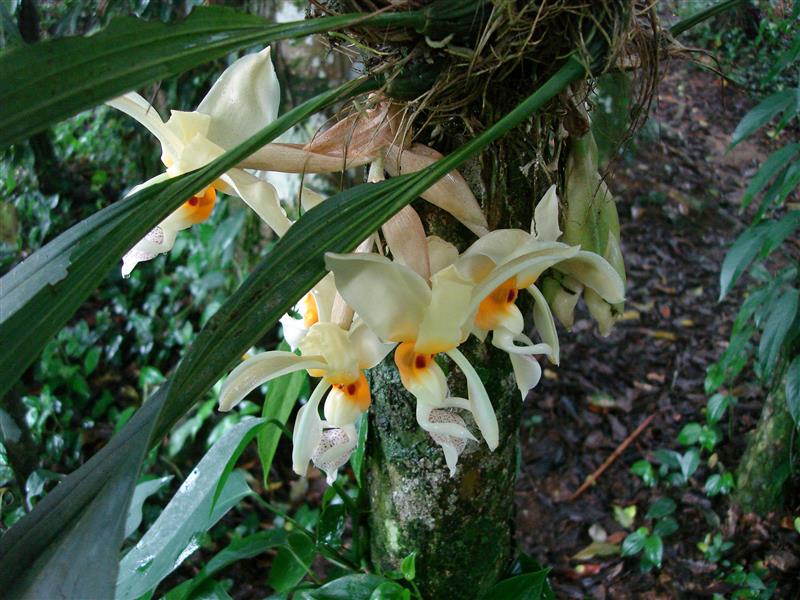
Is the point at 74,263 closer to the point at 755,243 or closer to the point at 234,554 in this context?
the point at 234,554

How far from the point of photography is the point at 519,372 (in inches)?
24.1

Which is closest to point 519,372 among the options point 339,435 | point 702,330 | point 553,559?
point 339,435

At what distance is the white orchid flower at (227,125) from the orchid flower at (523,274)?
0.18m

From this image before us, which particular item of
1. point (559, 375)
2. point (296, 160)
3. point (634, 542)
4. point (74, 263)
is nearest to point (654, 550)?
point (634, 542)

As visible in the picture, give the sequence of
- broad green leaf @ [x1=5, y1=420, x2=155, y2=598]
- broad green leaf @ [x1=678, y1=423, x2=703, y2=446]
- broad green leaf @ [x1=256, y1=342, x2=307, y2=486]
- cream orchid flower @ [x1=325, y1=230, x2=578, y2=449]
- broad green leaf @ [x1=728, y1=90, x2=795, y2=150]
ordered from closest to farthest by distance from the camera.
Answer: broad green leaf @ [x1=5, y1=420, x2=155, y2=598], cream orchid flower @ [x1=325, y1=230, x2=578, y2=449], broad green leaf @ [x1=256, y1=342, x2=307, y2=486], broad green leaf @ [x1=728, y1=90, x2=795, y2=150], broad green leaf @ [x1=678, y1=423, x2=703, y2=446]

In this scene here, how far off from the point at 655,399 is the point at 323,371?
61.2 inches

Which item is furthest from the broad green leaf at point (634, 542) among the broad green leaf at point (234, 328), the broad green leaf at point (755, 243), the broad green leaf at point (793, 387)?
the broad green leaf at point (234, 328)

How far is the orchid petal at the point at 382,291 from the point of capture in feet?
1.58

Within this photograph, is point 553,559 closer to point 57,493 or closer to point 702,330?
point 702,330

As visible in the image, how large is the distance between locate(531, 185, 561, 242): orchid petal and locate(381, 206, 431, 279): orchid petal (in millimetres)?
96

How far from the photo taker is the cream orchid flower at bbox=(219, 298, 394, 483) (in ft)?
1.87

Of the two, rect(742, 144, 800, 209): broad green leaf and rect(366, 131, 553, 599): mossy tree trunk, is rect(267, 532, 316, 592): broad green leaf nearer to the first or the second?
rect(366, 131, 553, 599): mossy tree trunk

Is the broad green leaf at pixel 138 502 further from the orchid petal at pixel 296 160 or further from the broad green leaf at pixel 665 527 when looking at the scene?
the broad green leaf at pixel 665 527

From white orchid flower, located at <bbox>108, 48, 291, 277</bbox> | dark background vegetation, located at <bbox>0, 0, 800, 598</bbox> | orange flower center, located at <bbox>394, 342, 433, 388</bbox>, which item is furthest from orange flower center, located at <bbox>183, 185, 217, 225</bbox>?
dark background vegetation, located at <bbox>0, 0, 800, 598</bbox>
